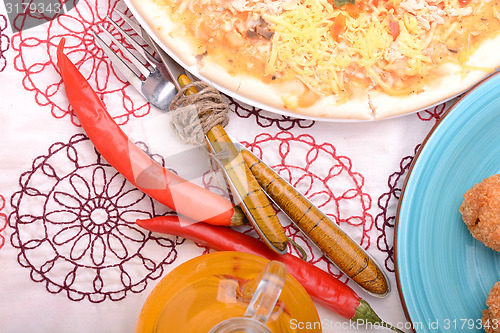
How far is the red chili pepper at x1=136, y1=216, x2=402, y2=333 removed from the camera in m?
1.32

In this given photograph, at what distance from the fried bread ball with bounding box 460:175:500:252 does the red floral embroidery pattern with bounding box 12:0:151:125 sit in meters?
Answer: 1.03

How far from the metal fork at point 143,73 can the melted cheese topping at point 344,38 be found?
16cm

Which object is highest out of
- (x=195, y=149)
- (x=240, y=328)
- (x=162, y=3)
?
(x=162, y=3)

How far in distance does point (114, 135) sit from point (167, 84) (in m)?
0.23

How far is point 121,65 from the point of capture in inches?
53.2

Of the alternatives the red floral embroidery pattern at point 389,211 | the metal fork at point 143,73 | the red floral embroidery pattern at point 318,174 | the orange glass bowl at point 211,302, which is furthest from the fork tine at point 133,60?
the red floral embroidery pattern at point 389,211

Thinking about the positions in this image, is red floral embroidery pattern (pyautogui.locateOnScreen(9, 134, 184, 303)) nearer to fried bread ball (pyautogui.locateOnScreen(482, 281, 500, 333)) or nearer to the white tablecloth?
the white tablecloth

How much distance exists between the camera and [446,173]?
131 cm

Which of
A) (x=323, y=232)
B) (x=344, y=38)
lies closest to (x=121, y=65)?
(x=344, y=38)

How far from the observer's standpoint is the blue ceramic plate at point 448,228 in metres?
1.28

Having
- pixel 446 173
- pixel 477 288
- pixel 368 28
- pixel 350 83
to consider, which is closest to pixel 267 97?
pixel 350 83

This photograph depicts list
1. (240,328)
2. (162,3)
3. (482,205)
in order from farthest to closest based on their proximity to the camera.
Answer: (162,3), (482,205), (240,328)

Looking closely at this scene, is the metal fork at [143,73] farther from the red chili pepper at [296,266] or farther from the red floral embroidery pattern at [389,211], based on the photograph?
the red floral embroidery pattern at [389,211]

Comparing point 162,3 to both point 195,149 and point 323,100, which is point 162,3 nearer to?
point 195,149
